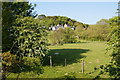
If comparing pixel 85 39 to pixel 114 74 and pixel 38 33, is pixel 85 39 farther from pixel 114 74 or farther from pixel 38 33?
pixel 114 74

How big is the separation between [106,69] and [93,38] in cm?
5515

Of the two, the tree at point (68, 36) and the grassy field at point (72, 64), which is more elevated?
the tree at point (68, 36)

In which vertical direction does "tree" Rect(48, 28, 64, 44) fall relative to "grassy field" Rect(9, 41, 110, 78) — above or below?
above

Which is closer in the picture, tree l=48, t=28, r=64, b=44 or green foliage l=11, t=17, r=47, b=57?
green foliage l=11, t=17, r=47, b=57

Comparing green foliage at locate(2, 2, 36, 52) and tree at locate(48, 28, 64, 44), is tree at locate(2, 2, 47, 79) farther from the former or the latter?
tree at locate(48, 28, 64, 44)

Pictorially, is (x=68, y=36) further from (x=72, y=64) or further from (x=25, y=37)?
(x=25, y=37)

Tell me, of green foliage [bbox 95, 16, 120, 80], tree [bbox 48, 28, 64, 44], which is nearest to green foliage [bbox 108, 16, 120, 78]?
green foliage [bbox 95, 16, 120, 80]

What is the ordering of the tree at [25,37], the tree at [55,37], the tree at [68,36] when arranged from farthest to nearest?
the tree at [68,36] < the tree at [55,37] < the tree at [25,37]

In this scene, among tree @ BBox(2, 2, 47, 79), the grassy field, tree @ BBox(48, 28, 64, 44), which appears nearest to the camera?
the grassy field

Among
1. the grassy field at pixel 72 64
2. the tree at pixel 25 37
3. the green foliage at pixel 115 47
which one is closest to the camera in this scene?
the green foliage at pixel 115 47

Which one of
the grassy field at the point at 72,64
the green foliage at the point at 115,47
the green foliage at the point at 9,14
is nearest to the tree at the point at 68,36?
the grassy field at the point at 72,64

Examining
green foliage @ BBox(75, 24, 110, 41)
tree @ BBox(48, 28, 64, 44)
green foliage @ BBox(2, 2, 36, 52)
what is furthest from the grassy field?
green foliage @ BBox(75, 24, 110, 41)

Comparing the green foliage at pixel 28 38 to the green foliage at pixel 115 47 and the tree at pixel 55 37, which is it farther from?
the tree at pixel 55 37

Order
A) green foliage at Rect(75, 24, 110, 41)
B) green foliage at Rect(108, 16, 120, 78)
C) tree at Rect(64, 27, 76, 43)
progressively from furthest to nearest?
green foliage at Rect(75, 24, 110, 41)
tree at Rect(64, 27, 76, 43)
green foliage at Rect(108, 16, 120, 78)
